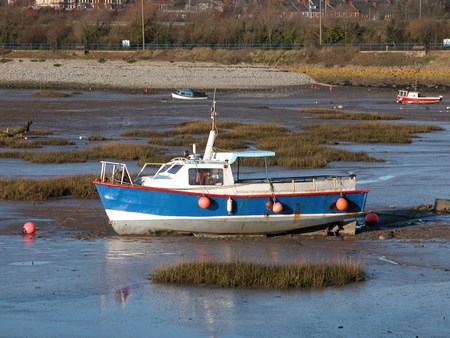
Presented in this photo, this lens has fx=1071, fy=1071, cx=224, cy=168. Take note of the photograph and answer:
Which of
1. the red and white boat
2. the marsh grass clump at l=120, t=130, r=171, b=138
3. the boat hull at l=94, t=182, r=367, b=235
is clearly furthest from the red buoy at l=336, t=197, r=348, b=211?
the red and white boat

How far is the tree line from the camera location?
444ft

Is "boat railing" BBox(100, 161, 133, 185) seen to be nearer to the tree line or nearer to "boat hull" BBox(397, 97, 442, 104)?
"boat hull" BBox(397, 97, 442, 104)

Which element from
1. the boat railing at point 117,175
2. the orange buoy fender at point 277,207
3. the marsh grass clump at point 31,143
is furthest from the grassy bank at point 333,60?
the orange buoy fender at point 277,207

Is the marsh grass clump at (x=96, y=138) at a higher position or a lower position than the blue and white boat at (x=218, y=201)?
lower

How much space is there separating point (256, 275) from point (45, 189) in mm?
12486

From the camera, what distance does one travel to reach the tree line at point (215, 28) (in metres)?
135

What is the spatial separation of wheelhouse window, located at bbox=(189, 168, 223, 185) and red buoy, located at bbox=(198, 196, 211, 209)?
1.59 feet

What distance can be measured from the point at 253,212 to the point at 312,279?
480cm

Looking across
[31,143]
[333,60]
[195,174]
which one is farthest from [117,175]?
[333,60]

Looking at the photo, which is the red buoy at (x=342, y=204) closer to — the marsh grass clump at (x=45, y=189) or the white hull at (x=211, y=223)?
the white hull at (x=211, y=223)

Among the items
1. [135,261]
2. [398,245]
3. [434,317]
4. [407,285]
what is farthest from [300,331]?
[398,245]

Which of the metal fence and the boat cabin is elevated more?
the boat cabin

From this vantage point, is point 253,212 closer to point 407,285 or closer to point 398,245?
point 398,245

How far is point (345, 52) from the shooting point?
123m
